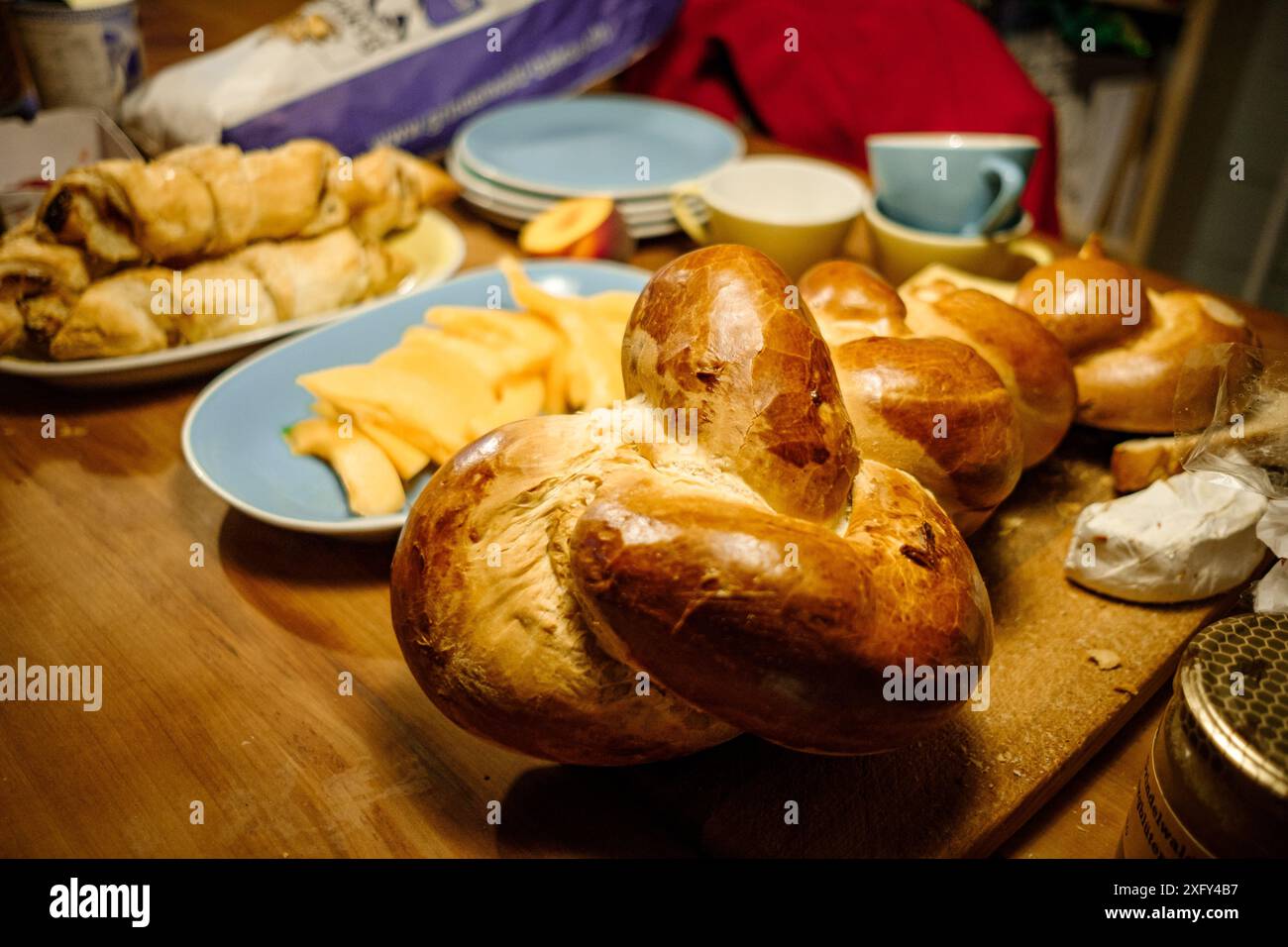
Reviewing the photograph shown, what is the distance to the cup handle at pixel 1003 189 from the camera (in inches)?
48.4

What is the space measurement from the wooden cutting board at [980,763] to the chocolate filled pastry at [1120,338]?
0.22m

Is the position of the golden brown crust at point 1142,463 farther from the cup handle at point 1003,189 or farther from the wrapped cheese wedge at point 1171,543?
the cup handle at point 1003,189

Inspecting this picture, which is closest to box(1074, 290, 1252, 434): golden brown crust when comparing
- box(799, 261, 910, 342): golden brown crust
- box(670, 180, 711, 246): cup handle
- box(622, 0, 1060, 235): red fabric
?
box(799, 261, 910, 342): golden brown crust

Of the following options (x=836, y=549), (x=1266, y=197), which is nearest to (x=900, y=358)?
(x=836, y=549)

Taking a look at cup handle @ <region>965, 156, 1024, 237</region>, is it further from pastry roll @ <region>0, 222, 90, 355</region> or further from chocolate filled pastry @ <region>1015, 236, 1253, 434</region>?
pastry roll @ <region>0, 222, 90, 355</region>

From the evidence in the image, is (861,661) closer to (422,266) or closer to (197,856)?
(197,856)

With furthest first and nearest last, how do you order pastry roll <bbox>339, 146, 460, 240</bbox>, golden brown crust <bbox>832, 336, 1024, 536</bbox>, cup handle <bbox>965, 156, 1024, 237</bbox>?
pastry roll <bbox>339, 146, 460, 240</bbox>
cup handle <bbox>965, 156, 1024, 237</bbox>
golden brown crust <bbox>832, 336, 1024, 536</bbox>

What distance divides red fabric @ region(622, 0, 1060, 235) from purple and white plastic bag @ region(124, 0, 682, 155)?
0.34 metres

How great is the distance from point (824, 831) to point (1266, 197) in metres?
2.97

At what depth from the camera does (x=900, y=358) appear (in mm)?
824

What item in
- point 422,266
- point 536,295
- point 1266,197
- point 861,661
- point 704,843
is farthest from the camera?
point 1266,197

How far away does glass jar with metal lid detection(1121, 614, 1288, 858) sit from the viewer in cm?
52

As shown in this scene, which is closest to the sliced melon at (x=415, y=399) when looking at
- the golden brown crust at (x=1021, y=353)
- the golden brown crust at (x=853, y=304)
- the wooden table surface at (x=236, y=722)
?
the wooden table surface at (x=236, y=722)

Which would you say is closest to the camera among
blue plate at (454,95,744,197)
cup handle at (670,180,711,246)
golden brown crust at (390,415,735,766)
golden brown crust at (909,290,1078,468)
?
golden brown crust at (390,415,735,766)
